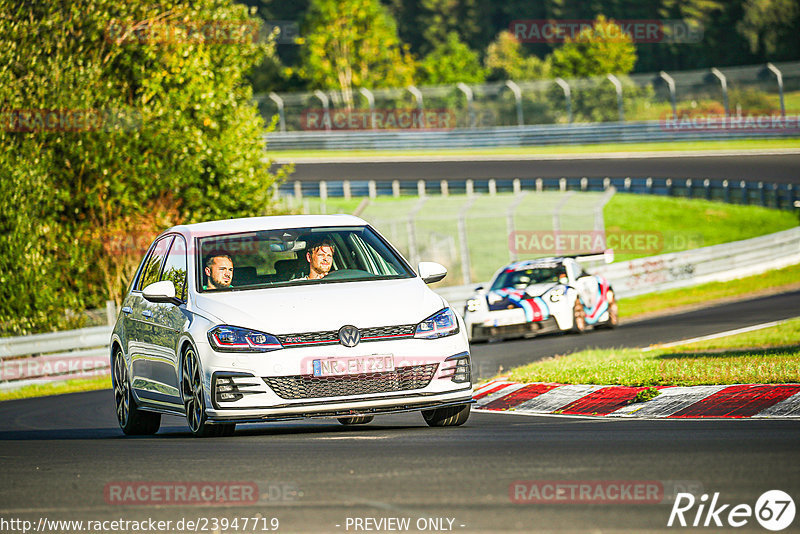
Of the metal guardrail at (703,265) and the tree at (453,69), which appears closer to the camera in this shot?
the metal guardrail at (703,265)

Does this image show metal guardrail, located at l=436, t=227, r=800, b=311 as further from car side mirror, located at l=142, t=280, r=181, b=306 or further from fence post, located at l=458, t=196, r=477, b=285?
car side mirror, located at l=142, t=280, r=181, b=306

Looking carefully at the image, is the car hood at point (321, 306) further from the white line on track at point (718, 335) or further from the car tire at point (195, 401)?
the white line on track at point (718, 335)

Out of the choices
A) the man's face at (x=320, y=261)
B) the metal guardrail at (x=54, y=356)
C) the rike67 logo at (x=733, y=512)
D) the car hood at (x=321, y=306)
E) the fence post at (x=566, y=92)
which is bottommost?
the metal guardrail at (x=54, y=356)

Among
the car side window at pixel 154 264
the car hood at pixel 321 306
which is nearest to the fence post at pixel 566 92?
the car side window at pixel 154 264

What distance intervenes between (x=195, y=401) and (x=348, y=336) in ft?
4.15

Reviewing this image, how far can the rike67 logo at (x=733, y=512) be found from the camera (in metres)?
5.38

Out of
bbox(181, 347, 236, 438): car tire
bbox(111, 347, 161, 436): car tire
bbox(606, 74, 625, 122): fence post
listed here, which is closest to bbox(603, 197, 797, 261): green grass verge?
bbox(606, 74, 625, 122): fence post

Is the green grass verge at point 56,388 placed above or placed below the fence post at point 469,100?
below

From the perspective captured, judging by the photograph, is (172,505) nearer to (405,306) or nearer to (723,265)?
(405,306)

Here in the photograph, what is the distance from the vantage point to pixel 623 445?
754cm

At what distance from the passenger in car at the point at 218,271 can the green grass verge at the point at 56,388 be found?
10028mm

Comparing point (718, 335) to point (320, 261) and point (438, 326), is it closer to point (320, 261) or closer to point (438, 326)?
point (320, 261)

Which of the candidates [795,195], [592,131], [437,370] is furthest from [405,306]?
[592,131]

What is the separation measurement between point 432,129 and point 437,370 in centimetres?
4826
